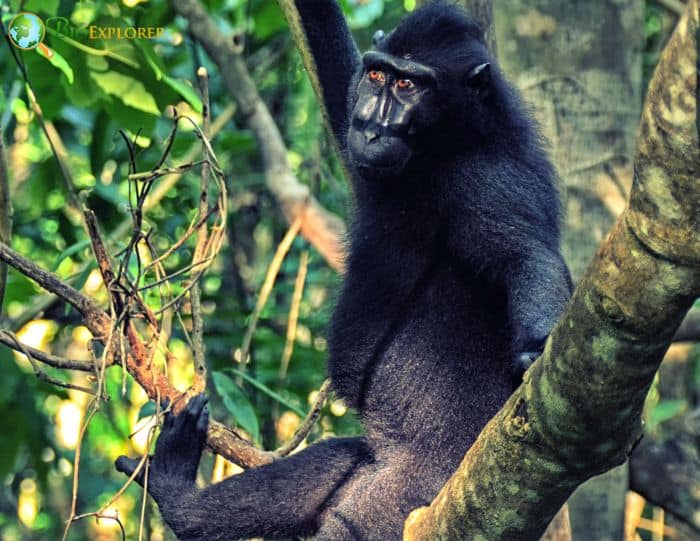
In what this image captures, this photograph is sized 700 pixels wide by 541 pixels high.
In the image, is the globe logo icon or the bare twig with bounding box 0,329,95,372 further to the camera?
the globe logo icon

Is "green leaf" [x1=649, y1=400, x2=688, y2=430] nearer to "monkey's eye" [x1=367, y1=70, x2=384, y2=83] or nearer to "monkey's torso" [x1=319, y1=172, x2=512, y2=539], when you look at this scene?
"monkey's torso" [x1=319, y1=172, x2=512, y2=539]

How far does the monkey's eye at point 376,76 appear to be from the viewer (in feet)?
12.9

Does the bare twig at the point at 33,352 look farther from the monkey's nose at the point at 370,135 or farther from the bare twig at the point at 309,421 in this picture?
the monkey's nose at the point at 370,135

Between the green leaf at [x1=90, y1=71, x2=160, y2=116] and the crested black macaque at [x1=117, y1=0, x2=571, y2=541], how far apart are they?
A: 96cm

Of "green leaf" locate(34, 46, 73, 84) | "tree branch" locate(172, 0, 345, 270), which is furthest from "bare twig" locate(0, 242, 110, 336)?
"tree branch" locate(172, 0, 345, 270)

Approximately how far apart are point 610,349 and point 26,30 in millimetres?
3196

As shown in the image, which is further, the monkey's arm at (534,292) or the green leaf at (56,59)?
the green leaf at (56,59)

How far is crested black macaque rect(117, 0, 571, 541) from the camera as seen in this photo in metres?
3.66

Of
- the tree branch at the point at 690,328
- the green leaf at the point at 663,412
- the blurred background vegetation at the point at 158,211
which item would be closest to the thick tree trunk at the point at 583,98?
the tree branch at the point at 690,328

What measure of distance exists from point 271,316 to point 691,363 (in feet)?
12.4

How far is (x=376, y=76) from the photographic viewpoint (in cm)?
394

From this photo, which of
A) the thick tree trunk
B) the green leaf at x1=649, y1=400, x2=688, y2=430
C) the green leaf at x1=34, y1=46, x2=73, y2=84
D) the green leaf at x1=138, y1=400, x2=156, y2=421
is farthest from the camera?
the green leaf at x1=649, y1=400, x2=688, y2=430

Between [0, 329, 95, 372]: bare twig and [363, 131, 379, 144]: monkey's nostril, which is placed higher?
[363, 131, 379, 144]: monkey's nostril

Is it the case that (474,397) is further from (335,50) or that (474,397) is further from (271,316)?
(271,316)
